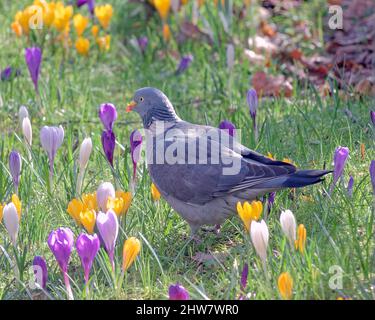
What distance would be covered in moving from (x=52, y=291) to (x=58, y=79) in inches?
119

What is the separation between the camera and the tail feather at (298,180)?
12.6 feet

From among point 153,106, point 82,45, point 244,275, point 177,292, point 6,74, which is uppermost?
point 82,45

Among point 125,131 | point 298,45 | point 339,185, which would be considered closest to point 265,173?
point 339,185

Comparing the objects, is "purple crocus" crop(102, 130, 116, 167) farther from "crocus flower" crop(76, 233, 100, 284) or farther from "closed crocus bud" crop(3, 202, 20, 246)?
"crocus flower" crop(76, 233, 100, 284)

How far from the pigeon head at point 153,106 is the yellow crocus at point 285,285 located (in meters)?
1.86

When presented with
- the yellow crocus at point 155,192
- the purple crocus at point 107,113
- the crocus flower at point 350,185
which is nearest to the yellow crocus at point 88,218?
the yellow crocus at point 155,192

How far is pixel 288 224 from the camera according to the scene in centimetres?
344

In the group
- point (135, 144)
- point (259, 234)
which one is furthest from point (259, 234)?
point (135, 144)

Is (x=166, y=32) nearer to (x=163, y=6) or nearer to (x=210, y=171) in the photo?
(x=163, y=6)

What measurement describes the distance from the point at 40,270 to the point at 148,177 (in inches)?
50.6

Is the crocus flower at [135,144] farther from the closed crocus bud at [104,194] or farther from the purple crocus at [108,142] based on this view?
the closed crocus bud at [104,194]

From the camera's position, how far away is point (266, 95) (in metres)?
6.54

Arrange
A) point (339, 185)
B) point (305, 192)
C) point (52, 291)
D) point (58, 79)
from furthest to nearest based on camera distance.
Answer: point (58, 79) < point (305, 192) < point (339, 185) < point (52, 291)
